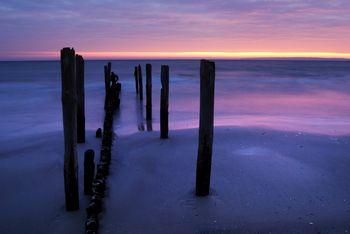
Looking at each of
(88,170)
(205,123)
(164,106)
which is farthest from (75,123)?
(164,106)

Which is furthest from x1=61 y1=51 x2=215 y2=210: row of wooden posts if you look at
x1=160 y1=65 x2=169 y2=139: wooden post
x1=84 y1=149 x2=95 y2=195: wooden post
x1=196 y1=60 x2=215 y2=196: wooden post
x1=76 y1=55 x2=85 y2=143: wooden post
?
x1=160 y1=65 x2=169 y2=139: wooden post

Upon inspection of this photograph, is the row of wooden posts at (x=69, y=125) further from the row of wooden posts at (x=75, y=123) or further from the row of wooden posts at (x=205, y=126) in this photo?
the row of wooden posts at (x=205, y=126)

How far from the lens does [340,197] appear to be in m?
5.65

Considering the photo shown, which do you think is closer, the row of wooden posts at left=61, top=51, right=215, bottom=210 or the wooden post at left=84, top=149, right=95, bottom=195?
the row of wooden posts at left=61, top=51, right=215, bottom=210

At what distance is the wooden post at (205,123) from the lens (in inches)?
207

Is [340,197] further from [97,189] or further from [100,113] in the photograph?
[100,113]

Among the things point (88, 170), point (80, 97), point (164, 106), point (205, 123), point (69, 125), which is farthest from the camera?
point (164, 106)

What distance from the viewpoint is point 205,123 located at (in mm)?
5402

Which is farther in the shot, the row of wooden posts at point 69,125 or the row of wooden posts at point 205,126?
the row of wooden posts at point 205,126

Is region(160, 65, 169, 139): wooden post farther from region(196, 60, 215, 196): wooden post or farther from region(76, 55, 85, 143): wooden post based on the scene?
region(196, 60, 215, 196): wooden post

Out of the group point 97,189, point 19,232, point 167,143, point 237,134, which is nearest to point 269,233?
point 97,189

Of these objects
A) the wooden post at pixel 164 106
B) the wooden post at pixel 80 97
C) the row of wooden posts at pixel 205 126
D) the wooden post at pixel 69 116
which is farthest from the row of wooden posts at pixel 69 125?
the wooden post at pixel 164 106

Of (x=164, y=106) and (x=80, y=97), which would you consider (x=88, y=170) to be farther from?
(x=164, y=106)

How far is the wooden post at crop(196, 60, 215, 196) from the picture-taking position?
5.27 m
